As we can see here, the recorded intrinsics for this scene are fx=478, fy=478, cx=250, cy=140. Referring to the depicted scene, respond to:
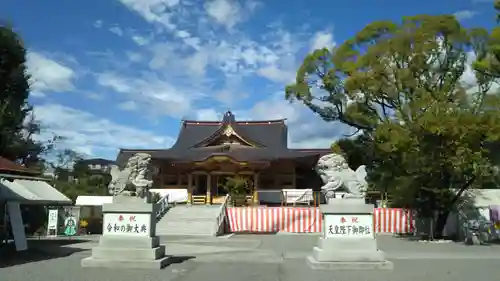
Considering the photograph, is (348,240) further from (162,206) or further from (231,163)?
(231,163)

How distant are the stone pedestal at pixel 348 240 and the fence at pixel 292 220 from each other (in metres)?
12.8

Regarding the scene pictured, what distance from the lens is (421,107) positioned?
1895 centimetres

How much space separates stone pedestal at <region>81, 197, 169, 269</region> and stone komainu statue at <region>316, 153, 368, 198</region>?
13.2ft

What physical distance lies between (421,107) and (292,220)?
28.5ft

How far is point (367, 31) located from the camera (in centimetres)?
2155

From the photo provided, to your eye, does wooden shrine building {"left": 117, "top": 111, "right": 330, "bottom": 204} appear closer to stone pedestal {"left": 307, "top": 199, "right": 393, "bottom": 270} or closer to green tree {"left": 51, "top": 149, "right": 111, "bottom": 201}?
green tree {"left": 51, "top": 149, "right": 111, "bottom": 201}

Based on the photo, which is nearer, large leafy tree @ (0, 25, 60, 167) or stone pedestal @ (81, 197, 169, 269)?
stone pedestal @ (81, 197, 169, 269)

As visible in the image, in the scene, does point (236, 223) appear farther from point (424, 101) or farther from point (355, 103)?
point (424, 101)

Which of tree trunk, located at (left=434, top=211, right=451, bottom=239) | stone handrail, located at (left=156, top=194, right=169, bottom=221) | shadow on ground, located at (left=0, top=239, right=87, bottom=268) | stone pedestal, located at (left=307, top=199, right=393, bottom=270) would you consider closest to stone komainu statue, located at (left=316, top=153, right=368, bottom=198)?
stone pedestal, located at (left=307, top=199, right=393, bottom=270)

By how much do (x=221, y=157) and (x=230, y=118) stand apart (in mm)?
5771

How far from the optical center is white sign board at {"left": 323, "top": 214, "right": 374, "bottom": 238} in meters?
10.5

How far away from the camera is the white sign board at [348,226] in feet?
34.3

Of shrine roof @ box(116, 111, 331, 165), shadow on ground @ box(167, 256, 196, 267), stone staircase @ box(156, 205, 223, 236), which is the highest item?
shrine roof @ box(116, 111, 331, 165)

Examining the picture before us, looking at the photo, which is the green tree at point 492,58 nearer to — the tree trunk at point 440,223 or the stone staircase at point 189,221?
the tree trunk at point 440,223
